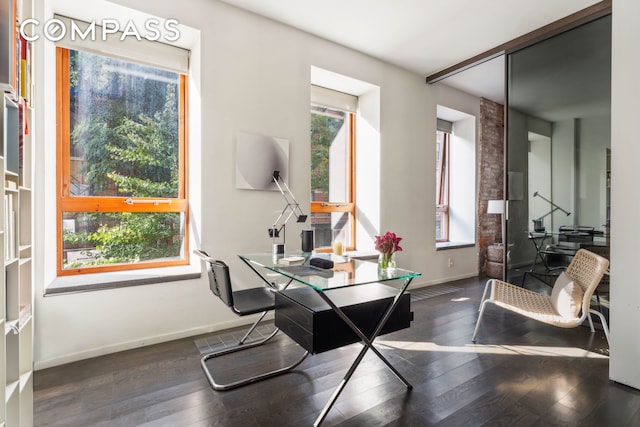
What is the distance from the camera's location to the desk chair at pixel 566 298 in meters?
2.42

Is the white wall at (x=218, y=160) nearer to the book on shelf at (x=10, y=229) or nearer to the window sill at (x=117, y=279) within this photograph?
the window sill at (x=117, y=279)

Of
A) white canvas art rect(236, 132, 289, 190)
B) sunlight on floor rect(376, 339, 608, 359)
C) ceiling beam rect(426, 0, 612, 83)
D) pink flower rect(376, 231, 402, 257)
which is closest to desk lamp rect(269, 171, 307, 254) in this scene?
white canvas art rect(236, 132, 289, 190)

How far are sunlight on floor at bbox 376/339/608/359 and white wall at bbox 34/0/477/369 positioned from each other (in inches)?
59.3

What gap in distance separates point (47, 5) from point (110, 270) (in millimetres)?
2151

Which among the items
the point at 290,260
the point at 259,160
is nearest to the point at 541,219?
the point at 290,260

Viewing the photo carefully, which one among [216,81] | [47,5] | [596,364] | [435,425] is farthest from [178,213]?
[596,364]

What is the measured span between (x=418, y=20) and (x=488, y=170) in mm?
3278

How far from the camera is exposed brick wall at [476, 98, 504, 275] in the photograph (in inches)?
219

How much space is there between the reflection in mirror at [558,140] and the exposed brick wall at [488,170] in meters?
1.91

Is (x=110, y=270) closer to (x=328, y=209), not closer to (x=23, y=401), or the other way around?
(x=23, y=401)

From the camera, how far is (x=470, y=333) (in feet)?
9.80

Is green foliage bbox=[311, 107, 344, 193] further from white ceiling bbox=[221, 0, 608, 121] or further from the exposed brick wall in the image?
the exposed brick wall

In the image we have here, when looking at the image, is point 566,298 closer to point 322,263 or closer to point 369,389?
point 369,389

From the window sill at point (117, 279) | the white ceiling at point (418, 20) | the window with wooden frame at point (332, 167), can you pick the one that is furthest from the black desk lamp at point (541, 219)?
the window sill at point (117, 279)
